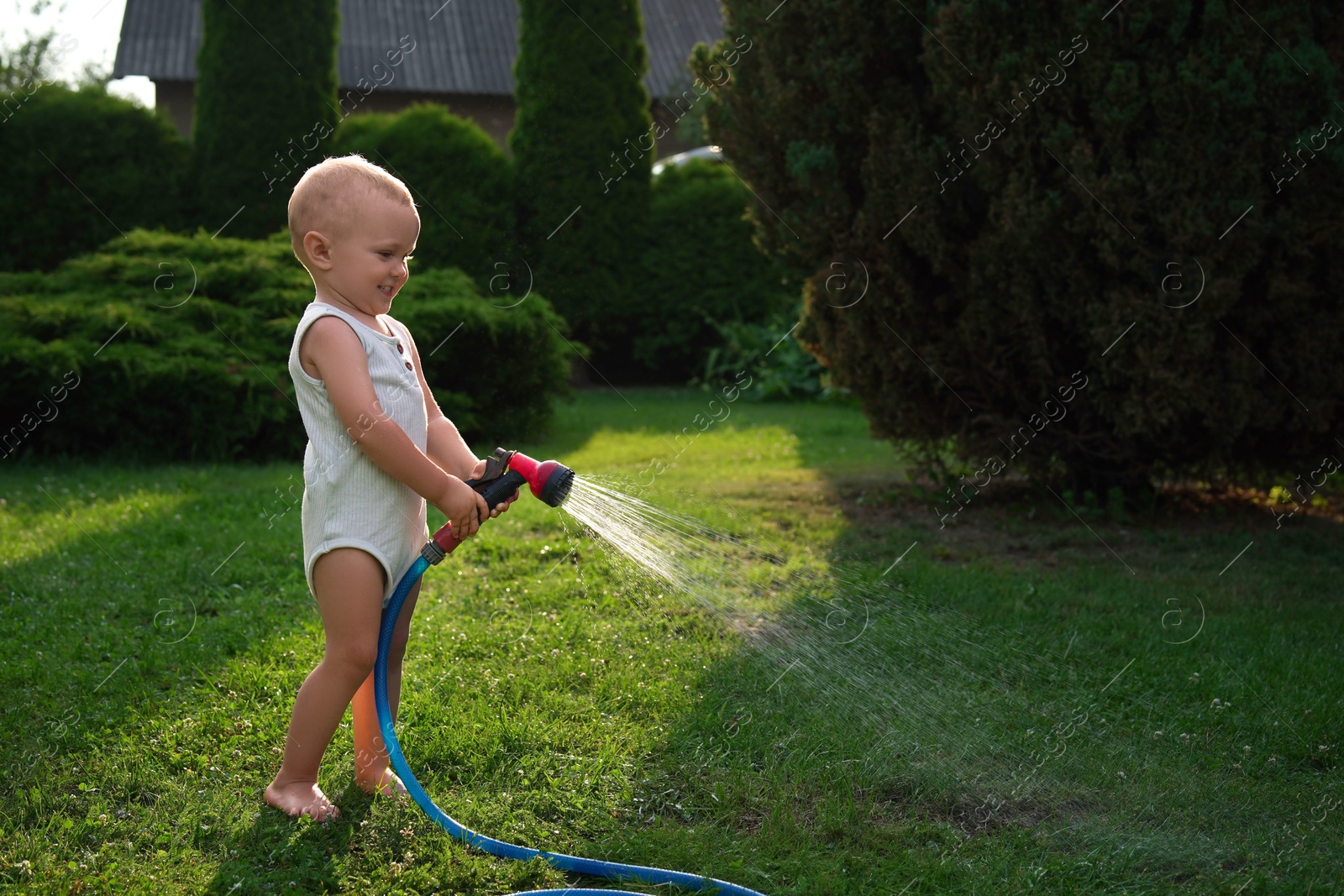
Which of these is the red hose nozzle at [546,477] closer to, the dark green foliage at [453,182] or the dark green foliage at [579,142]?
the dark green foliage at [453,182]

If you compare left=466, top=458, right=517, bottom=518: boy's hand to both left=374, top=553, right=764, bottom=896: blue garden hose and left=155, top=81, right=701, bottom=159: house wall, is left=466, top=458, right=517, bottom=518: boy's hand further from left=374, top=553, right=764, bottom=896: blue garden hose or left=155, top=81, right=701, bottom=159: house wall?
left=155, top=81, right=701, bottom=159: house wall

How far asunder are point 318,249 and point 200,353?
5.49 m

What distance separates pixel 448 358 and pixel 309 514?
5.87 metres

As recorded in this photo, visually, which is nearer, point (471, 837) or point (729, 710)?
point (471, 837)

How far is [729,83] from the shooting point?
21.5 feet

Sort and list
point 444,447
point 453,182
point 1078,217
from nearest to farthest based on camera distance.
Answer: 1. point 444,447
2. point 1078,217
3. point 453,182

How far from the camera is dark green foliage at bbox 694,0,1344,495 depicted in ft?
17.2


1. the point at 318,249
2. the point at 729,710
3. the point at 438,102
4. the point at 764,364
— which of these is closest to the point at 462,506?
the point at 318,249

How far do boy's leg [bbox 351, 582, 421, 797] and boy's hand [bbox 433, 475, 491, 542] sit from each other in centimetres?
32

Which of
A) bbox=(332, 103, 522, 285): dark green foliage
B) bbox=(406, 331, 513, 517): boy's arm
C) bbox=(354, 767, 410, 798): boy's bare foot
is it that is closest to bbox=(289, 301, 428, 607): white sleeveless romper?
bbox=(406, 331, 513, 517): boy's arm

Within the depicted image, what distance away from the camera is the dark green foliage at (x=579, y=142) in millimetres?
11727

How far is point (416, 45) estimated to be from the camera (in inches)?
834

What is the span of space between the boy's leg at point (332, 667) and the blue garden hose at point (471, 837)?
4cm

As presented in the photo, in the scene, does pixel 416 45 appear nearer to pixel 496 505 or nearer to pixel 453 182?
pixel 453 182
